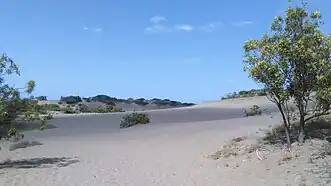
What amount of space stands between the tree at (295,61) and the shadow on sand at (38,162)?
894cm

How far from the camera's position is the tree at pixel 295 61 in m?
15.2

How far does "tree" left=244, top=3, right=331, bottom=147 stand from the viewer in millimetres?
15242

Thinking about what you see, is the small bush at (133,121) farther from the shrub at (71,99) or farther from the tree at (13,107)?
the shrub at (71,99)

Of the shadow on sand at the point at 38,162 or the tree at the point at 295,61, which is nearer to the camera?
the tree at the point at 295,61

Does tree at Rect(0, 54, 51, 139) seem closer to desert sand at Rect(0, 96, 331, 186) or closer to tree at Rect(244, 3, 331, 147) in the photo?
desert sand at Rect(0, 96, 331, 186)

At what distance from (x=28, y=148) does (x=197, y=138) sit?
1003 centimetres

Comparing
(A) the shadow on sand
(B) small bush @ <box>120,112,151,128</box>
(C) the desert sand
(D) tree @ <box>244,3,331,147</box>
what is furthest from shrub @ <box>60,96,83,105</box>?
(D) tree @ <box>244,3,331,147</box>

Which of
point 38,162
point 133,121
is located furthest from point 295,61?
point 133,121

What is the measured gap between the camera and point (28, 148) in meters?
27.0

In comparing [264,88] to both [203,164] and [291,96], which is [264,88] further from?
[203,164]

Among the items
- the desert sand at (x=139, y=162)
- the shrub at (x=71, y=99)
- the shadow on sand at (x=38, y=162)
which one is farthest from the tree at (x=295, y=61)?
the shrub at (x=71, y=99)

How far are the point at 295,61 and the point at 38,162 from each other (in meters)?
11.6

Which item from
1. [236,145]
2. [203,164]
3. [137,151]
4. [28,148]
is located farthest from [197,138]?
[28,148]

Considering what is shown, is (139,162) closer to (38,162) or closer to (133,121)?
(38,162)
